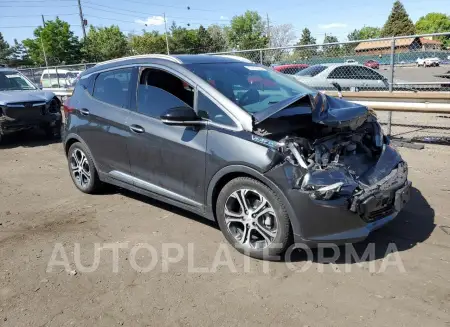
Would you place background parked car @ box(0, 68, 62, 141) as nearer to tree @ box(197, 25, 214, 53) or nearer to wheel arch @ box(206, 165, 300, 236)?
wheel arch @ box(206, 165, 300, 236)

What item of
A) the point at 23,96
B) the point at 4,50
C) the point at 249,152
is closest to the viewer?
the point at 249,152

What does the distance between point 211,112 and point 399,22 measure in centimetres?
9142

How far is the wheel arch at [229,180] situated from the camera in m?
3.37

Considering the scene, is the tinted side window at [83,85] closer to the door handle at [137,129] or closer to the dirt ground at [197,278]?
the door handle at [137,129]

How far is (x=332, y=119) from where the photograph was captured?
3.67 metres

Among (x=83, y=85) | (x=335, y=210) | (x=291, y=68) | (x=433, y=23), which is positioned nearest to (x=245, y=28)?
(x=433, y=23)

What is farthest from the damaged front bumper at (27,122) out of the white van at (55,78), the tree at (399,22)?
the tree at (399,22)

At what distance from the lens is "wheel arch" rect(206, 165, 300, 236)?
3372 millimetres

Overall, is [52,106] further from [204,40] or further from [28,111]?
[204,40]

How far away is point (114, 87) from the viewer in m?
4.94

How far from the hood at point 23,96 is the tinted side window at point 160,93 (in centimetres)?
577

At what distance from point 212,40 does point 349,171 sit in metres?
70.2

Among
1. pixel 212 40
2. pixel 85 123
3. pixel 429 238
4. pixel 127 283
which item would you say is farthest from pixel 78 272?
pixel 212 40

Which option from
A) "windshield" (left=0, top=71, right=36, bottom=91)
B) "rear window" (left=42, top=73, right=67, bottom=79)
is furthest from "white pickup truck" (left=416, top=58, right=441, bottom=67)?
"rear window" (left=42, top=73, right=67, bottom=79)
